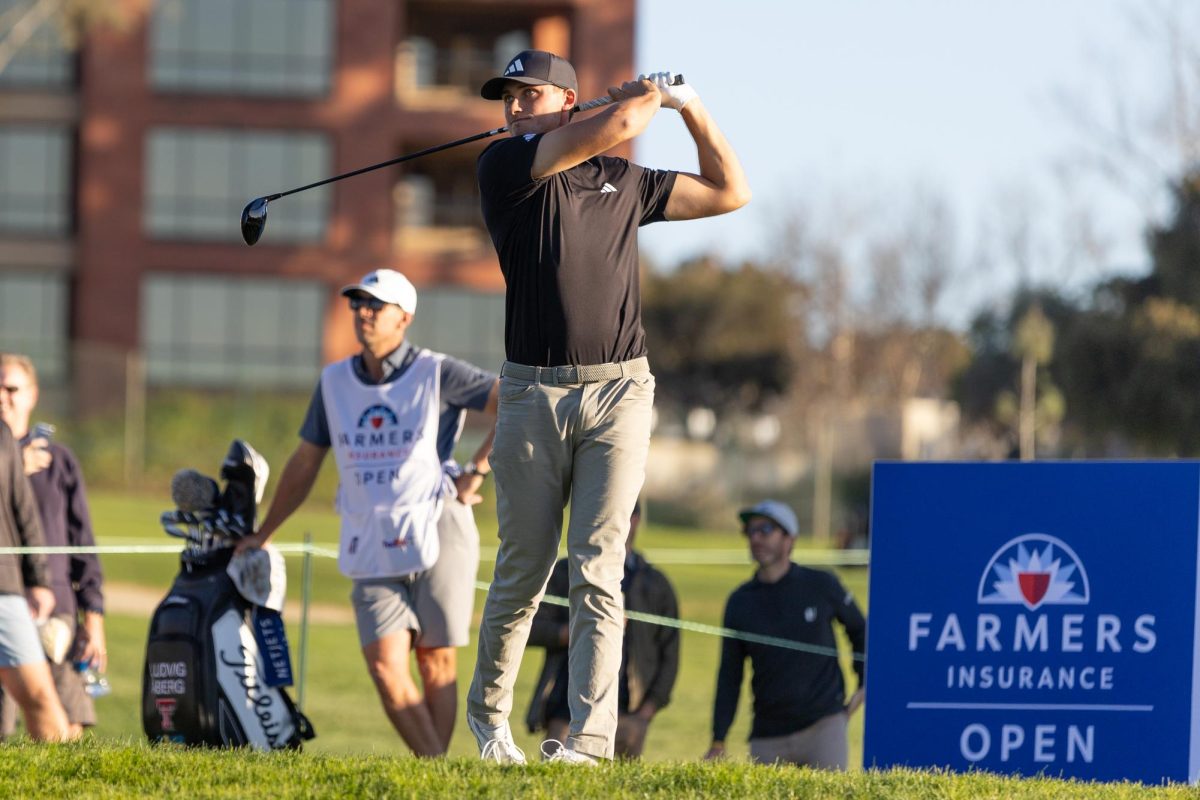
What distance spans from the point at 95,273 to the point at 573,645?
122 ft

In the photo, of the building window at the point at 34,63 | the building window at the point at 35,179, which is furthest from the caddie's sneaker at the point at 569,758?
the building window at the point at 34,63

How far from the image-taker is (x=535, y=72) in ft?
17.6

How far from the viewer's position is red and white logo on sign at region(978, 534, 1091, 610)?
6.55 meters

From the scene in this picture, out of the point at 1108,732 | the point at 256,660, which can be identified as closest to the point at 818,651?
the point at 1108,732

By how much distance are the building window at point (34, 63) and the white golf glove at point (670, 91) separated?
38273 mm

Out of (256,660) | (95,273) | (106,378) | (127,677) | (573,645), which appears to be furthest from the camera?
(95,273)

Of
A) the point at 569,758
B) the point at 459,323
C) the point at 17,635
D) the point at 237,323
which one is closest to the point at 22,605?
the point at 17,635

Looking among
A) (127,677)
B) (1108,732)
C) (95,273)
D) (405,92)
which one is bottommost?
(127,677)

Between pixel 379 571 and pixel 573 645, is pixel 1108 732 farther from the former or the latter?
pixel 379 571

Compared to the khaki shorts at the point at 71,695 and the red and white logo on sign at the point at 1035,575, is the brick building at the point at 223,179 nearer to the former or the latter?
the khaki shorts at the point at 71,695

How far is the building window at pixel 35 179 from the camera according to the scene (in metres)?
41.2

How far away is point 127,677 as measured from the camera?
573 inches

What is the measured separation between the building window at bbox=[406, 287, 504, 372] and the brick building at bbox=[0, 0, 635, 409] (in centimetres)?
4

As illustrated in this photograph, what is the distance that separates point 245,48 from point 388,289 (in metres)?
35.6
